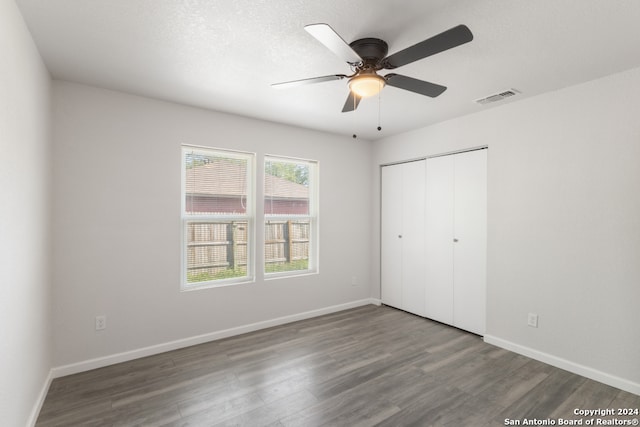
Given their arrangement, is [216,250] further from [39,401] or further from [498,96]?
[498,96]

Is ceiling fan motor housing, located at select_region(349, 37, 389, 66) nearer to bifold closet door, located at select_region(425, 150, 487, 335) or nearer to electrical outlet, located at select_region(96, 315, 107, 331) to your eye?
bifold closet door, located at select_region(425, 150, 487, 335)

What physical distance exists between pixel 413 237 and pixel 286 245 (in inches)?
68.1

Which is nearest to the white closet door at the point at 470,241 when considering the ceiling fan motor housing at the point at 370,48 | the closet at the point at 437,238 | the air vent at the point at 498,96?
the closet at the point at 437,238

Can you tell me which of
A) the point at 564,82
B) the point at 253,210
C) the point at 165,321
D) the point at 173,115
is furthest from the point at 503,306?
the point at 173,115

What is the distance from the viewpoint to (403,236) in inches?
172

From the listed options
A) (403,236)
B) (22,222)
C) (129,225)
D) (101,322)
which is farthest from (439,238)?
(22,222)

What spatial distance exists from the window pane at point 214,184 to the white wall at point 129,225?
0.17 metres

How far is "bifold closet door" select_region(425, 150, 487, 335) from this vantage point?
3.49 metres

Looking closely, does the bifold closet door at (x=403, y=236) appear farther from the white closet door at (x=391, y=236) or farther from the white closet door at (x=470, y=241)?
the white closet door at (x=470, y=241)

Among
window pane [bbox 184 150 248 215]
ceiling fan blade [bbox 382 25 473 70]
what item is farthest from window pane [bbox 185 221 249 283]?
ceiling fan blade [bbox 382 25 473 70]

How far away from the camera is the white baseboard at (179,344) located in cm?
265

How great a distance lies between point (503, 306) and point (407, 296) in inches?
51.9

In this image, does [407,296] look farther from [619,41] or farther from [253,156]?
[619,41]

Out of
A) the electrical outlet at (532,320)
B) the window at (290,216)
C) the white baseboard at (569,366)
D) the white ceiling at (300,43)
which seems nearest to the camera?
the white ceiling at (300,43)
